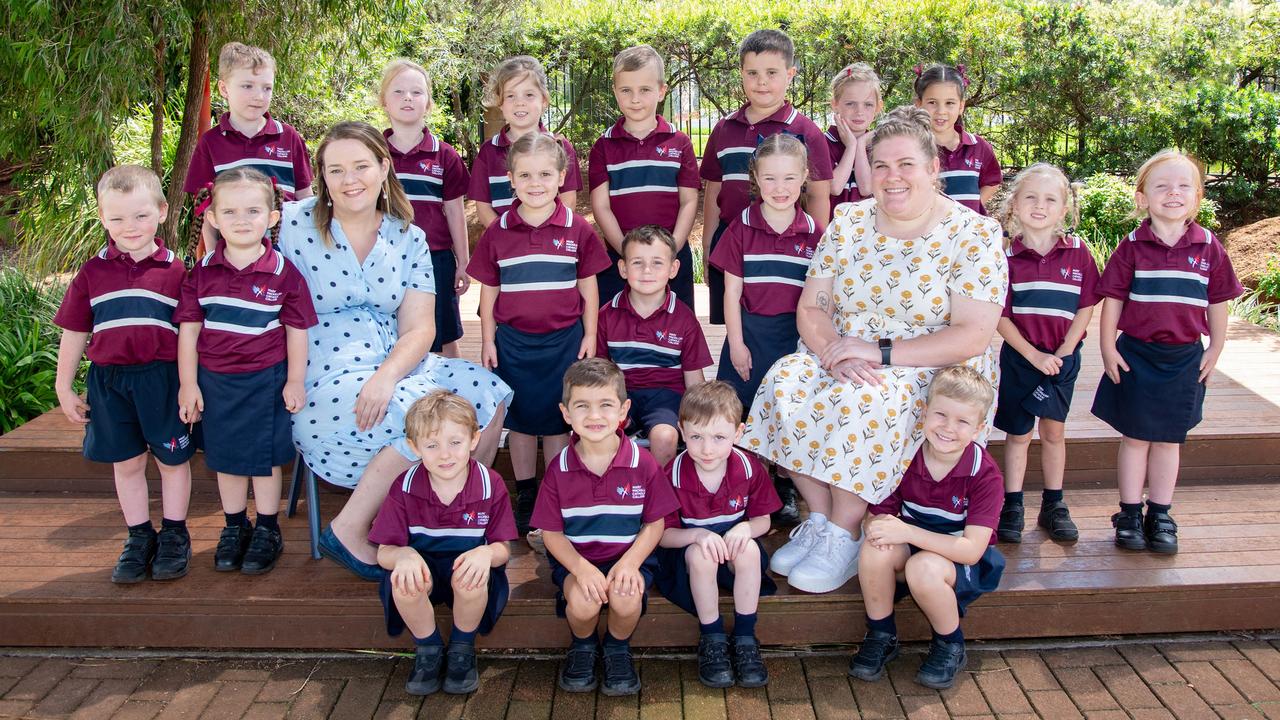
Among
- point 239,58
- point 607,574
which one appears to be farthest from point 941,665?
point 239,58

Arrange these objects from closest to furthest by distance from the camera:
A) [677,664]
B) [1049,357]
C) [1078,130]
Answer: [677,664] → [1049,357] → [1078,130]

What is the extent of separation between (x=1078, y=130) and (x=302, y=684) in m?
8.83

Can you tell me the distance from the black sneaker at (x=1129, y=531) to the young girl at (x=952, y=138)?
1.36 metres

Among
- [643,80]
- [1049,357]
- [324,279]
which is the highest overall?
[643,80]

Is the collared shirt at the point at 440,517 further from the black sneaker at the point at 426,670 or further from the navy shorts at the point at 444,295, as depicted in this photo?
the navy shorts at the point at 444,295

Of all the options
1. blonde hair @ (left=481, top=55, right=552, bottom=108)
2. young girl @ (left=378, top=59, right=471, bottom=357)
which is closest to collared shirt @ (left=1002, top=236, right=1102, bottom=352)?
blonde hair @ (left=481, top=55, right=552, bottom=108)

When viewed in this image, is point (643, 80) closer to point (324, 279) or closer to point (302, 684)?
point (324, 279)

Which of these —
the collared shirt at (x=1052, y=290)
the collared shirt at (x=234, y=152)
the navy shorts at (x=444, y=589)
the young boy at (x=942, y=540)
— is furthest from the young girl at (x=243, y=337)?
the collared shirt at (x=1052, y=290)

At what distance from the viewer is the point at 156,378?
3.24 m

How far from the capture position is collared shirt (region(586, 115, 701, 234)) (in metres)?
4.06

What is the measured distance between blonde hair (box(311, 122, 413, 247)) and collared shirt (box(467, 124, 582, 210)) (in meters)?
0.50

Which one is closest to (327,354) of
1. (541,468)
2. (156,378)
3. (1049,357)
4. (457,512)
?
(156,378)

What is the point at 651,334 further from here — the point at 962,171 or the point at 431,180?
the point at 962,171

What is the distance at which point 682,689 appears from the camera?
303 centimetres
